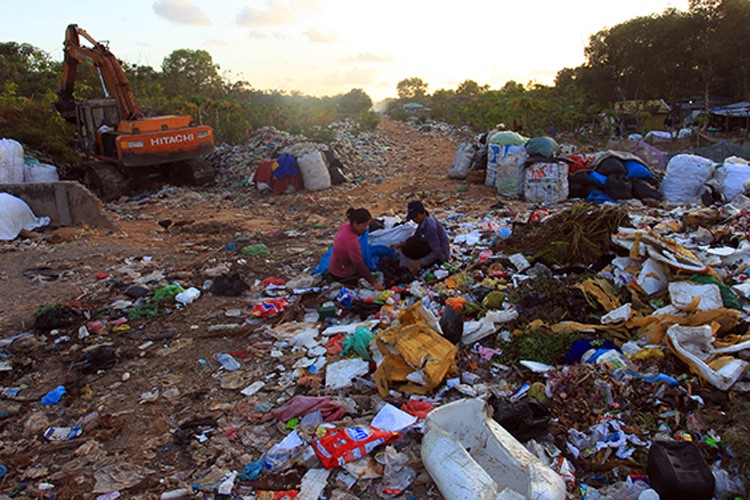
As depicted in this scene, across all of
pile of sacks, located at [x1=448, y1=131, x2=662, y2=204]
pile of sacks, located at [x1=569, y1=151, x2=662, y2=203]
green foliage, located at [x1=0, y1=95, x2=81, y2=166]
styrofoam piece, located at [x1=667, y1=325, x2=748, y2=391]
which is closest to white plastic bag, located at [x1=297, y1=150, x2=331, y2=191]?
pile of sacks, located at [x1=448, y1=131, x2=662, y2=204]

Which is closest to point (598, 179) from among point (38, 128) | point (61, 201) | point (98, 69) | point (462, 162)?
point (462, 162)

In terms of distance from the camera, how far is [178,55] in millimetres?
27797

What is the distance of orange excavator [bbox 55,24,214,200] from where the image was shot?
414 inches

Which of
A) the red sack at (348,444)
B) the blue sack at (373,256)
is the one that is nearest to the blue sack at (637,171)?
the blue sack at (373,256)

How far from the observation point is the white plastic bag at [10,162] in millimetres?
9252

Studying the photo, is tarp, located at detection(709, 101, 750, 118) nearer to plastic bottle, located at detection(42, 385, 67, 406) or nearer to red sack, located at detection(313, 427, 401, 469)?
red sack, located at detection(313, 427, 401, 469)

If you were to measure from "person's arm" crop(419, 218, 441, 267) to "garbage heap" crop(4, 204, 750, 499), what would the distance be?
0.14 meters

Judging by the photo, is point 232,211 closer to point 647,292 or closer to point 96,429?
point 96,429

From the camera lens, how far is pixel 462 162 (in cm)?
Result: 1119

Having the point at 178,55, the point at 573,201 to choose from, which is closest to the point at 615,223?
the point at 573,201

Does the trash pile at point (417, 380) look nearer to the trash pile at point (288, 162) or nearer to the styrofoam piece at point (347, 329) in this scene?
the styrofoam piece at point (347, 329)

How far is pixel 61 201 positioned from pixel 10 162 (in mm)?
2276

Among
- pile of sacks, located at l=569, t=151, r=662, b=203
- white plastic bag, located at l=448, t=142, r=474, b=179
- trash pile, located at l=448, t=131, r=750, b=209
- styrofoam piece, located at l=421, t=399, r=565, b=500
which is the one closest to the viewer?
styrofoam piece, located at l=421, t=399, r=565, b=500

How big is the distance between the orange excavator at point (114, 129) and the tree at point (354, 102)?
2482 centimetres
